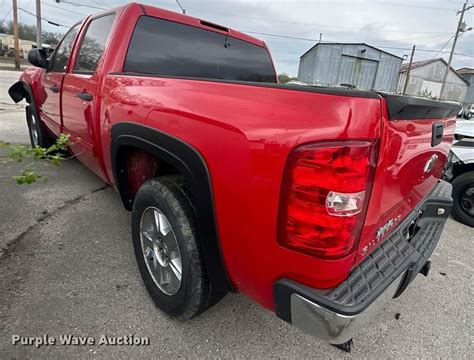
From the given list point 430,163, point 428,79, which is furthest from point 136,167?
point 428,79

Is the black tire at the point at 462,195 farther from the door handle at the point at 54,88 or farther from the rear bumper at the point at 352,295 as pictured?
the door handle at the point at 54,88

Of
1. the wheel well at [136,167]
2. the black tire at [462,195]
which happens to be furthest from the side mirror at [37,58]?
the black tire at [462,195]

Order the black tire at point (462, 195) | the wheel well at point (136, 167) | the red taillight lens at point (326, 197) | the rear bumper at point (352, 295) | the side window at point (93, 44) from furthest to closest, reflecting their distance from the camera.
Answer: the black tire at point (462, 195)
the side window at point (93, 44)
the wheel well at point (136, 167)
the rear bumper at point (352, 295)
the red taillight lens at point (326, 197)

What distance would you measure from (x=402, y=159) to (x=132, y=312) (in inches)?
73.1

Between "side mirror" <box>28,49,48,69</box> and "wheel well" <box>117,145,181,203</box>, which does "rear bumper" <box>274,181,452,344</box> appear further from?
"side mirror" <box>28,49,48,69</box>

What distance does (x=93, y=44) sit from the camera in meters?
2.85

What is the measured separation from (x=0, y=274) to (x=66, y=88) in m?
1.82

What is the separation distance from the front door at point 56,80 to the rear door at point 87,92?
10.1 inches

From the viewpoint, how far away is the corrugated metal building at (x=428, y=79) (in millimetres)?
38938

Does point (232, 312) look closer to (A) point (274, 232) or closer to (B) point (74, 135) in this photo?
(A) point (274, 232)

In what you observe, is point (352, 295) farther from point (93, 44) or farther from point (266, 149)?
point (93, 44)

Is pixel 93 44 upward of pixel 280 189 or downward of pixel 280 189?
upward

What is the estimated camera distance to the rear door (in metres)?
2.55

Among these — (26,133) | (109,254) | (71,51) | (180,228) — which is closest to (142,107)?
(180,228)
